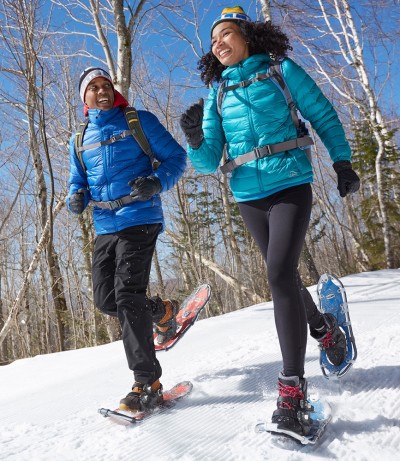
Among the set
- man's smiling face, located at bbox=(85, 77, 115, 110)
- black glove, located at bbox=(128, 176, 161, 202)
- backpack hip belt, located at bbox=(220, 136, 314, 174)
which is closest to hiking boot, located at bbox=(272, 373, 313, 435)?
backpack hip belt, located at bbox=(220, 136, 314, 174)

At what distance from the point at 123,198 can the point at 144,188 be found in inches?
7.7

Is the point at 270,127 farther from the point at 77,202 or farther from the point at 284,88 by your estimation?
the point at 77,202

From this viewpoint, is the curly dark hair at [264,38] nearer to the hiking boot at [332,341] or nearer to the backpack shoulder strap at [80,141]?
the backpack shoulder strap at [80,141]

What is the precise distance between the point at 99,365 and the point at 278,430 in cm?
227

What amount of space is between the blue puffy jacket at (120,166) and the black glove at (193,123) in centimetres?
45

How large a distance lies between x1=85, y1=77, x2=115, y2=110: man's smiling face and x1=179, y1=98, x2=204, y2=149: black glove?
2.68ft

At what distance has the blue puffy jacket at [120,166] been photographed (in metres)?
2.42

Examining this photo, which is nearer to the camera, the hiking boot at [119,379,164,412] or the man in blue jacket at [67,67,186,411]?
the hiking boot at [119,379,164,412]

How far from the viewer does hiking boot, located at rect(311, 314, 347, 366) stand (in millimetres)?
2211

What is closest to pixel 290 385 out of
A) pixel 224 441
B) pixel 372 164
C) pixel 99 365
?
pixel 224 441

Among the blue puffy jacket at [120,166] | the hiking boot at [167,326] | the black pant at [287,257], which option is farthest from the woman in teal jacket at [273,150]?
the hiking boot at [167,326]

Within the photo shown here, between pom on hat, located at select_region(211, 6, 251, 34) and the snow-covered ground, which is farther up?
pom on hat, located at select_region(211, 6, 251, 34)

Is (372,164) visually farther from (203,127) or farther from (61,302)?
(203,127)

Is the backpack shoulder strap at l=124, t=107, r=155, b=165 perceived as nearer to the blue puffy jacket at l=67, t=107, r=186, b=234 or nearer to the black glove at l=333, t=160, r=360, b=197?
the blue puffy jacket at l=67, t=107, r=186, b=234
